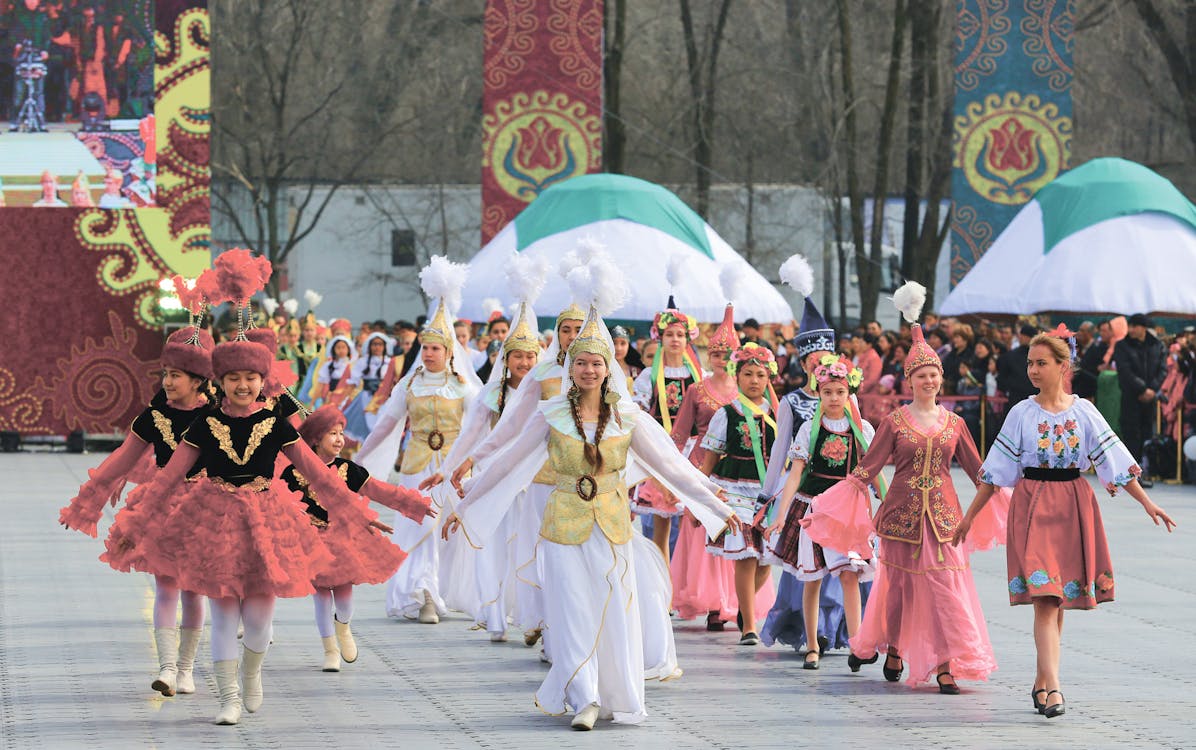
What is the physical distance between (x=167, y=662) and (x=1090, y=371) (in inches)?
629

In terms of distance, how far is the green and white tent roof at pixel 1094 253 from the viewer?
2544cm

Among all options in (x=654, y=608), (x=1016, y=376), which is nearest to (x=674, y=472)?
(x=654, y=608)

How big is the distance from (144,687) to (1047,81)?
→ 848 inches

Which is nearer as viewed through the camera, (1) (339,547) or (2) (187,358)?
(2) (187,358)

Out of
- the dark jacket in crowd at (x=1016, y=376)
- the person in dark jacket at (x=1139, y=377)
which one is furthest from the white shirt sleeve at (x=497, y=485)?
the person in dark jacket at (x=1139, y=377)

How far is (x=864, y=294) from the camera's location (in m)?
38.1

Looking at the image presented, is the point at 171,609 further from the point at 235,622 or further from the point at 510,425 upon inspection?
the point at 510,425

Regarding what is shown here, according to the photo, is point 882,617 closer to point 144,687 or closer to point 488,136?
point 144,687

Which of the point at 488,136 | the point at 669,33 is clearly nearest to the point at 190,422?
the point at 488,136

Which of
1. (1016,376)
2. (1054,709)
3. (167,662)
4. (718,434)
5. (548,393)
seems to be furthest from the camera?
(1016,376)

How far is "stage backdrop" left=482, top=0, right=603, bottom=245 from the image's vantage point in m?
27.4

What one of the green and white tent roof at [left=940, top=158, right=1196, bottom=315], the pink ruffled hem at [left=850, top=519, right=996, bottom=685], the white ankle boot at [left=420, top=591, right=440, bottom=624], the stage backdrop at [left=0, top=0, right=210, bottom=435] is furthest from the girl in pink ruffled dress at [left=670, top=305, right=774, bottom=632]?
the stage backdrop at [left=0, top=0, right=210, bottom=435]

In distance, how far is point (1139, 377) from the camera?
2247 cm

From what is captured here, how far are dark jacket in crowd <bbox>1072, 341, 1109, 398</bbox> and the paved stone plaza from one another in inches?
383
